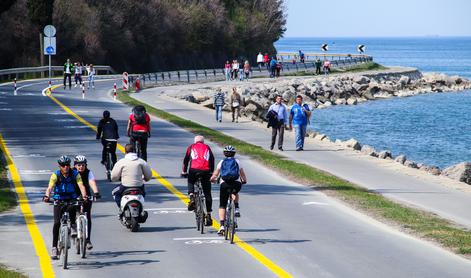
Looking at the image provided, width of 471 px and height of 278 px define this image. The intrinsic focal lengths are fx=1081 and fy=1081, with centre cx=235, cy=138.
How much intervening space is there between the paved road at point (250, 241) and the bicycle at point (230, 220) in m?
0.26

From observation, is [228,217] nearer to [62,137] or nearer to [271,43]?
[62,137]

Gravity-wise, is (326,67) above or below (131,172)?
Result: below

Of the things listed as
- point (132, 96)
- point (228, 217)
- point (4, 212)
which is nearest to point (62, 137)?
point (4, 212)

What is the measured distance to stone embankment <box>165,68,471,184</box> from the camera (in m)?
68.7

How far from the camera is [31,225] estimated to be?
66.9ft

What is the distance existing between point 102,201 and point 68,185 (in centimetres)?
715

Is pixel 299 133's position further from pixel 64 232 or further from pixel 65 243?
pixel 65 243

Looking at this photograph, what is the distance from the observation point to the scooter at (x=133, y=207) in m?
18.9

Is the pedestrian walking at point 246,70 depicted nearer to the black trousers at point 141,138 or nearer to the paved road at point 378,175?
the paved road at point 378,175

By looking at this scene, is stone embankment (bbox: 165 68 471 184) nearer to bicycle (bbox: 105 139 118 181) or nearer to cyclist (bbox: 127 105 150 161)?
cyclist (bbox: 127 105 150 161)

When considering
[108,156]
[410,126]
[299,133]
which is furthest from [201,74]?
[108,156]

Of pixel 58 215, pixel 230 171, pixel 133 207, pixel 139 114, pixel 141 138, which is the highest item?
pixel 139 114

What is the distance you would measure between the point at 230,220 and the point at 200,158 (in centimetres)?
165

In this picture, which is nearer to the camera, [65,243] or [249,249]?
[65,243]
